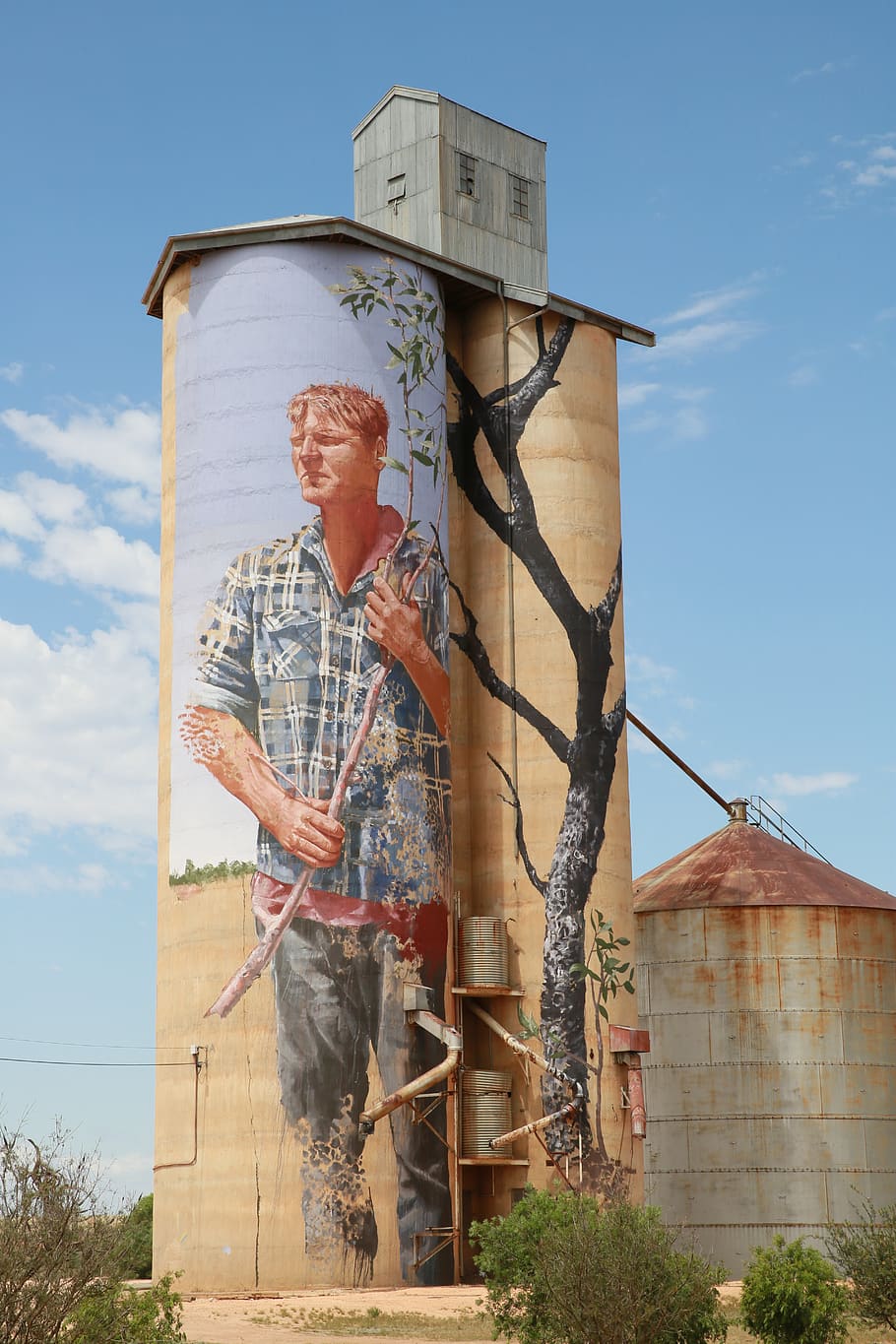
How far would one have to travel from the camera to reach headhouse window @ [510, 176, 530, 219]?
58688 millimetres

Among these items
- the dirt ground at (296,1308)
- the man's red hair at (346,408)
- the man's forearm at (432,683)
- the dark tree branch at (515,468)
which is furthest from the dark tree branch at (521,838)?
the dirt ground at (296,1308)

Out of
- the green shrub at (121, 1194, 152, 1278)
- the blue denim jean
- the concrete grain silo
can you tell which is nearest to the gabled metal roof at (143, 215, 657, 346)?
the concrete grain silo

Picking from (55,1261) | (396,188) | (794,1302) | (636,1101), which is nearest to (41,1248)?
(55,1261)

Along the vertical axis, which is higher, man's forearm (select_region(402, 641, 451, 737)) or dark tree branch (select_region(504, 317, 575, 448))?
dark tree branch (select_region(504, 317, 575, 448))

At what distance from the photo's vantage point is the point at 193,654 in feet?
157

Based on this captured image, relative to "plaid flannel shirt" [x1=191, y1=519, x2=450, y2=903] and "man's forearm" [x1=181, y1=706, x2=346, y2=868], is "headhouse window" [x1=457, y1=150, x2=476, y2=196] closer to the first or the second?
"plaid flannel shirt" [x1=191, y1=519, x2=450, y2=903]

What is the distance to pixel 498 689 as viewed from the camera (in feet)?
172

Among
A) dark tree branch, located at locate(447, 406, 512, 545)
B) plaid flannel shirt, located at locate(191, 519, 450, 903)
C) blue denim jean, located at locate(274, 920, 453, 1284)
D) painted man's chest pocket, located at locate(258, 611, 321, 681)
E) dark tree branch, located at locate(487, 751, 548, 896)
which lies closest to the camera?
blue denim jean, located at locate(274, 920, 453, 1284)

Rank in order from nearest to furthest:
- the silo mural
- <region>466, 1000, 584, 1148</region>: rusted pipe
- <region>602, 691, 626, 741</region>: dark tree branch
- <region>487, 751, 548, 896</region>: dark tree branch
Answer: the silo mural, <region>466, 1000, 584, 1148</region>: rusted pipe, <region>487, 751, 548, 896</region>: dark tree branch, <region>602, 691, 626, 741</region>: dark tree branch

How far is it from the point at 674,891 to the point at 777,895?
10.1 feet

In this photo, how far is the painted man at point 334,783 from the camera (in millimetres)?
44625

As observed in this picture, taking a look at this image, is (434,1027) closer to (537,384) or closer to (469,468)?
(469,468)

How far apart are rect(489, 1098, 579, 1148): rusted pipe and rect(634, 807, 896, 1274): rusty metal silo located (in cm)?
571

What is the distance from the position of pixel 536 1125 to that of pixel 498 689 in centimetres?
1161
